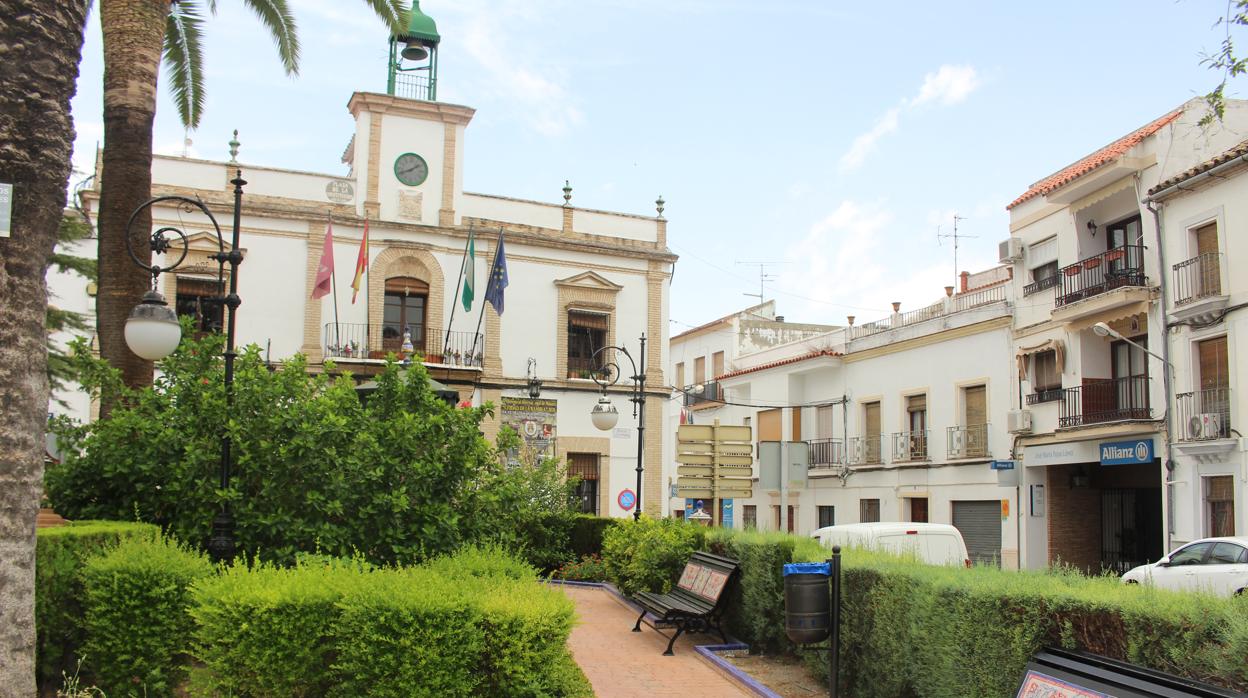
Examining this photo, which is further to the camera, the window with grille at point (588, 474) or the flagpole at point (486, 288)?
the window with grille at point (588, 474)

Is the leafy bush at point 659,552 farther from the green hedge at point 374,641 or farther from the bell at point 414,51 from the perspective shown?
the bell at point 414,51

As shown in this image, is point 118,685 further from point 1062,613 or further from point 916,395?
point 916,395

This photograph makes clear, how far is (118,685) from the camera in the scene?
7.61m

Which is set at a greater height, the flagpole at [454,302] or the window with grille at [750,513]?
the flagpole at [454,302]

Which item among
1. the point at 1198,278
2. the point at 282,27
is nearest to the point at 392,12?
the point at 282,27

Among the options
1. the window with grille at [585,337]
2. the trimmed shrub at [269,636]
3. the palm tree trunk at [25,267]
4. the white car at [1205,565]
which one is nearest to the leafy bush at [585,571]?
the white car at [1205,565]

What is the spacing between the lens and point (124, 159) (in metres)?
12.1

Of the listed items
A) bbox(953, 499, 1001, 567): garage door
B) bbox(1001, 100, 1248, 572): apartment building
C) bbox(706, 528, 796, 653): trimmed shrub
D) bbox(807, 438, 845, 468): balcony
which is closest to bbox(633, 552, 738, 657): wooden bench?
bbox(706, 528, 796, 653): trimmed shrub

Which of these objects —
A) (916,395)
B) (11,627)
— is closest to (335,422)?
(11,627)

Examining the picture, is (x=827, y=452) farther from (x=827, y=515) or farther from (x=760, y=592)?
(x=760, y=592)

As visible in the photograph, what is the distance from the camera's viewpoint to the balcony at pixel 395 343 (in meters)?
26.1

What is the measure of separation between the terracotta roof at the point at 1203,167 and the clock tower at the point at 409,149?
16665mm

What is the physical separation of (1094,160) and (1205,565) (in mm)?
12644

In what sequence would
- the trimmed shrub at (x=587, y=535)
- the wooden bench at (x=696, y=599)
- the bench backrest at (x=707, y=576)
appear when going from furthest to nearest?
the trimmed shrub at (x=587, y=535), the bench backrest at (x=707, y=576), the wooden bench at (x=696, y=599)
